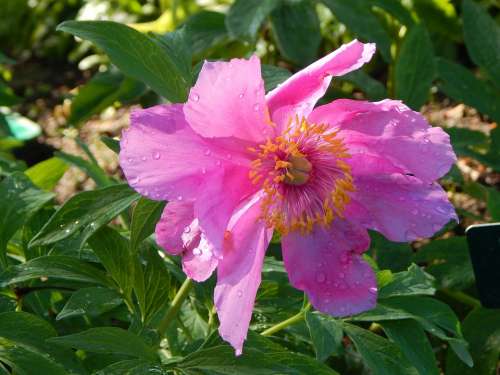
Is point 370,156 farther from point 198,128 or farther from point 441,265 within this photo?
point 441,265

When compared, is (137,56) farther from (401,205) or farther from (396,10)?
(396,10)

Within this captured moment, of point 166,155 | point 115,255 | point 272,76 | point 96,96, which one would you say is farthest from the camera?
point 96,96

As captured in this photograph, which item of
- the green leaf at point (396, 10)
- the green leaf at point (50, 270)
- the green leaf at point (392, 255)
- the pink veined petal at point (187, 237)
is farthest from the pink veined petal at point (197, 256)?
the green leaf at point (396, 10)

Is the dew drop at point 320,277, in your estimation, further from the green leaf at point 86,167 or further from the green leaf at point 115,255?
the green leaf at point 86,167

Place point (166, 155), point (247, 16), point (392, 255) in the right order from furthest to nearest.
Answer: point (247, 16), point (392, 255), point (166, 155)

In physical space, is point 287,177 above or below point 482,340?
above

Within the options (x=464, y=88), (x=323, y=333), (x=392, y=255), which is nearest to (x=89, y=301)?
(x=323, y=333)
